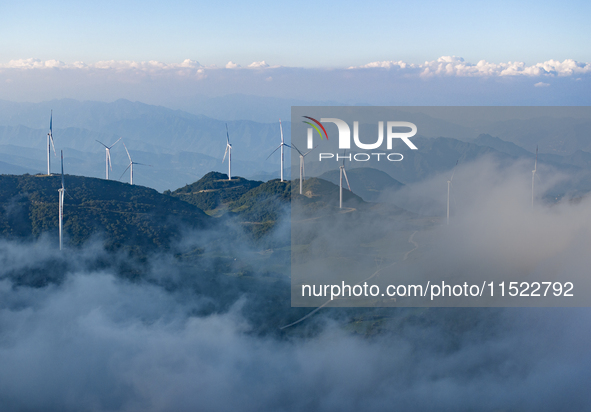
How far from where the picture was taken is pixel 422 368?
103188 mm

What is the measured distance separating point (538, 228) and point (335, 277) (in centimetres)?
7145

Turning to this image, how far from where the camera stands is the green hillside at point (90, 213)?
Result: 377 ft

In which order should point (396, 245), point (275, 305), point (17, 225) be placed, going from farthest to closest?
point (396, 245) < point (17, 225) < point (275, 305)

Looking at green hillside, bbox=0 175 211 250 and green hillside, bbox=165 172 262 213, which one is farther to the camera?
green hillside, bbox=165 172 262 213

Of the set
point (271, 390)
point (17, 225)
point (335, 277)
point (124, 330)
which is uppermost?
point (17, 225)

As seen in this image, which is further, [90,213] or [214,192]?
[214,192]

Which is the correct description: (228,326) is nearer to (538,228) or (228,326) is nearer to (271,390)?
(271,390)

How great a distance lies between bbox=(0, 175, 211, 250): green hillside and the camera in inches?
4523

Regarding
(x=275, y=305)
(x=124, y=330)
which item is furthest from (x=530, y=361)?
(x=124, y=330)

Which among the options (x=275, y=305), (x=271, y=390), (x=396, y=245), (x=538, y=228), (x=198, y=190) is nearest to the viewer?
(x=271, y=390)

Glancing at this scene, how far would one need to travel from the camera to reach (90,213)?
120562 millimetres

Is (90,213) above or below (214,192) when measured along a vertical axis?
above

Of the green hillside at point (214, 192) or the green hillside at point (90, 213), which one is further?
the green hillside at point (214, 192)

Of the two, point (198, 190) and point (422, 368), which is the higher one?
point (198, 190)
